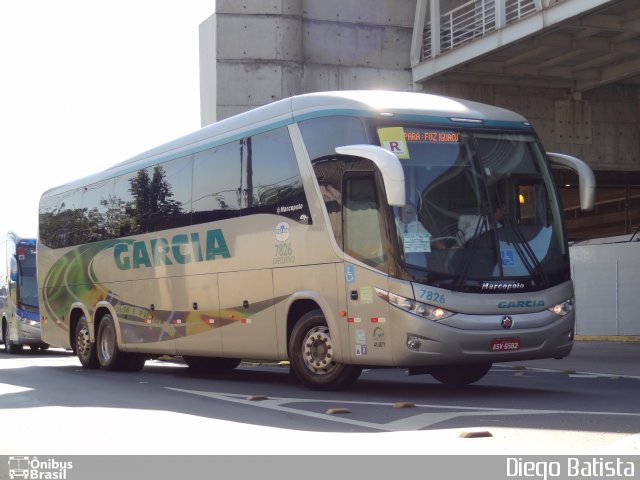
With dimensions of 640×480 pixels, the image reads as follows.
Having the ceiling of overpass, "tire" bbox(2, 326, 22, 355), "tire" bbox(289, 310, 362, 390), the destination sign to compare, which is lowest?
"tire" bbox(2, 326, 22, 355)

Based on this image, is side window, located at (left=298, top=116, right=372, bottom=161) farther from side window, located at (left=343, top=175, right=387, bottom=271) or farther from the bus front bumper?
the bus front bumper

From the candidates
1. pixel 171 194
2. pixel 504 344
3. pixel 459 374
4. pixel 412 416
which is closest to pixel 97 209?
pixel 171 194

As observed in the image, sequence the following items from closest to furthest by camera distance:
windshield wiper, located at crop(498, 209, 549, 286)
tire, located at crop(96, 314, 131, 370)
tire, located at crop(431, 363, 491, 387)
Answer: windshield wiper, located at crop(498, 209, 549, 286)
tire, located at crop(431, 363, 491, 387)
tire, located at crop(96, 314, 131, 370)

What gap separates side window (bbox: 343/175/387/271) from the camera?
13.0 metres

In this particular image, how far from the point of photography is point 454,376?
591 inches

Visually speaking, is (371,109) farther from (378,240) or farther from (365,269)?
(365,269)

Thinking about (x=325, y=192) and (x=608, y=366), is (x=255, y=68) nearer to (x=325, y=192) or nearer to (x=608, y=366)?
(x=608, y=366)

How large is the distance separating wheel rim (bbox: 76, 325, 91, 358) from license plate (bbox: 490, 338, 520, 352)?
10.7 meters

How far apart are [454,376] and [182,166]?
19.1 ft

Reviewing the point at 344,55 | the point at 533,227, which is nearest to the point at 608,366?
the point at 533,227

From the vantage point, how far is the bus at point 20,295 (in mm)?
32344

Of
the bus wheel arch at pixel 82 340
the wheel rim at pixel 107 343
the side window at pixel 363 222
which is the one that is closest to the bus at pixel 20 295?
the bus wheel arch at pixel 82 340

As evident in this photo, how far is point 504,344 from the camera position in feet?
42.2

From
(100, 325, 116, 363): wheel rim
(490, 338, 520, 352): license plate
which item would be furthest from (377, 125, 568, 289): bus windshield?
(100, 325, 116, 363): wheel rim
